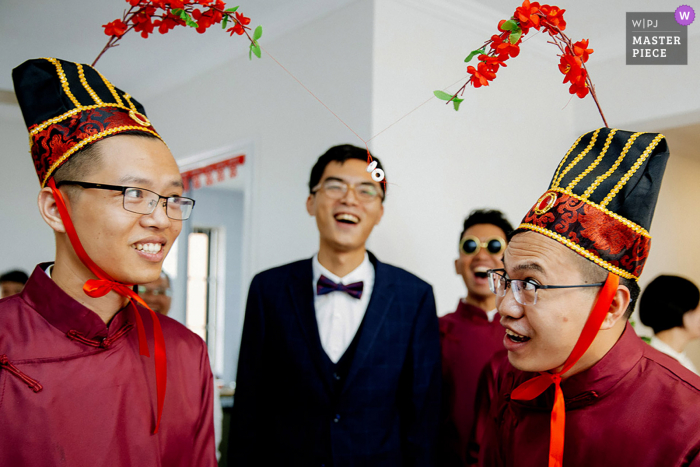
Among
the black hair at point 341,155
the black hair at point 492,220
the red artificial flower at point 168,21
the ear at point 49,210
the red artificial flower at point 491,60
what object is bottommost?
the ear at point 49,210

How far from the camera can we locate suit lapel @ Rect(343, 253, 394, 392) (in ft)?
6.64

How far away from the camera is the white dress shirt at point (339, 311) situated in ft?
7.04

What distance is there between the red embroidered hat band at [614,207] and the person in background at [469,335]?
1096 mm

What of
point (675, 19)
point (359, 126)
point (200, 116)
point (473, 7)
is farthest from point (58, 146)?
point (675, 19)

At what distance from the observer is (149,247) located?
1.35 meters

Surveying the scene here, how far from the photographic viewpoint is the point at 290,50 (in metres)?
3.92

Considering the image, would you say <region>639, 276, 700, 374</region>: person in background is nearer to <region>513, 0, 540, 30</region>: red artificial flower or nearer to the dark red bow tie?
the dark red bow tie

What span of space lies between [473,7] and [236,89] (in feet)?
6.05

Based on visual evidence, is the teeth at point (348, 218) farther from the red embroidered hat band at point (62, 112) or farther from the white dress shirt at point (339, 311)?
the red embroidered hat band at point (62, 112)

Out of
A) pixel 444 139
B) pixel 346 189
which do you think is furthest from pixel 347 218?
pixel 444 139

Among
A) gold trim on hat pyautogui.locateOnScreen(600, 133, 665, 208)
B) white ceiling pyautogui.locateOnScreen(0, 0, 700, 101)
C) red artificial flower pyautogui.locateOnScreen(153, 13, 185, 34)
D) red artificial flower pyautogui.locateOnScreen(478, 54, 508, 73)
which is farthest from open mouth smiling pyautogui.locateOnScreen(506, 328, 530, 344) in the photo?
white ceiling pyautogui.locateOnScreen(0, 0, 700, 101)

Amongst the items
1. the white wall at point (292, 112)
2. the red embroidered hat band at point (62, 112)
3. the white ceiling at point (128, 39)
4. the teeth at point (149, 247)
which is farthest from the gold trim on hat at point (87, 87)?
the white ceiling at point (128, 39)

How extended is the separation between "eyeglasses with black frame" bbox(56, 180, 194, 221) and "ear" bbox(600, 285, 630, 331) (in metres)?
1.06

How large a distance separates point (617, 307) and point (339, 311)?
1.10 metres
